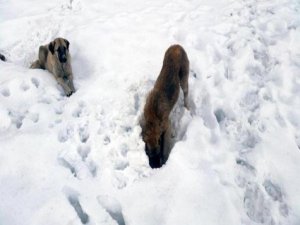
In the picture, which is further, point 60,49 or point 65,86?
point 60,49

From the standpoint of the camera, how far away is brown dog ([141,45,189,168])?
6.28 metres

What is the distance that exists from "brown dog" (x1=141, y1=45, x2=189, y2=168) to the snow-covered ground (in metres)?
0.20

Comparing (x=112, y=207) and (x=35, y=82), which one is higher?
(x=35, y=82)

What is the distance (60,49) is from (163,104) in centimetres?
269

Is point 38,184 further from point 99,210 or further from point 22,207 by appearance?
point 99,210

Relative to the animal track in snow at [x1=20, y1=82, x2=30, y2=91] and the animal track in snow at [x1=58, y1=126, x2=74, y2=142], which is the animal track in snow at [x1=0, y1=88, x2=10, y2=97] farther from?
the animal track in snow at [x1=58, y1=126, x2=74, y2=142]

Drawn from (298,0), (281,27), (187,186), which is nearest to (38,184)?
(187,186)

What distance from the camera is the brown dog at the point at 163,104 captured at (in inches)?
247

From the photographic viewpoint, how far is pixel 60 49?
799cm

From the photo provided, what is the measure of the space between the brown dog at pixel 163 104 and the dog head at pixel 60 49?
2.25 metres

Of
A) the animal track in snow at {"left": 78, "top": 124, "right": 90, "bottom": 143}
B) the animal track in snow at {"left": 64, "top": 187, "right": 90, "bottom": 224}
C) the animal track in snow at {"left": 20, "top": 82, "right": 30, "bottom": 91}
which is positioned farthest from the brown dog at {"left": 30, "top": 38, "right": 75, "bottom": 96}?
the animal track in snow at {"left": 64, "top": 187, "right": 90, "bottom": 224}

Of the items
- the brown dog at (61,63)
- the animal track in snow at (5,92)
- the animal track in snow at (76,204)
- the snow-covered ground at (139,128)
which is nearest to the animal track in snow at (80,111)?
the snow-covered ground at (139,128)

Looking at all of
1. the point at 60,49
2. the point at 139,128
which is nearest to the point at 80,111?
the point at 139,128

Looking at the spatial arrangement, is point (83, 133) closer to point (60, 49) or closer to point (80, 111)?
point (80, 111)
